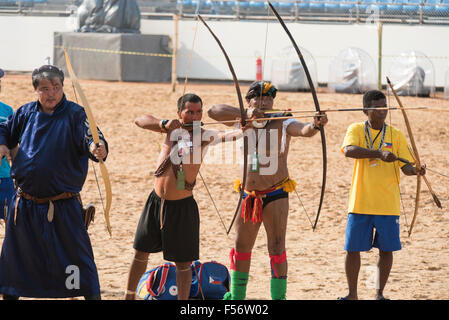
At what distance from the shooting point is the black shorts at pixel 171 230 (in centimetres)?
473

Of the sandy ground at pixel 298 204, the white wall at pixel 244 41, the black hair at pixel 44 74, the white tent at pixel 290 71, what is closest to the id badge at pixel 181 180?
the black hair at pixel 44 74

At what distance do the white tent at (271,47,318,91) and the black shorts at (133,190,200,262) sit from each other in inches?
543

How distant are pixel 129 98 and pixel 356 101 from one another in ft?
17.6

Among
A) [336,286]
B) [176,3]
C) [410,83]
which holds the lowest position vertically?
[336,286]

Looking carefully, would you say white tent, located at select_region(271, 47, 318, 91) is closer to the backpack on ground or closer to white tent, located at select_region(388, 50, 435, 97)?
white tent, located at select_region(388, 50, 435, 97)

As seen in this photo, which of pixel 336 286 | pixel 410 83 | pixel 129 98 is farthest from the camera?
Result: pixel 410 83

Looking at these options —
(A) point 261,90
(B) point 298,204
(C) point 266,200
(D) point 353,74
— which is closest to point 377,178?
(C) point 266,200

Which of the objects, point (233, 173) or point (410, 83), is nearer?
point (233, 173)

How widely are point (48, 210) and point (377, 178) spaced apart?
2.47 metres

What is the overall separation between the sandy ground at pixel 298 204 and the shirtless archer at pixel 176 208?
0.86 m

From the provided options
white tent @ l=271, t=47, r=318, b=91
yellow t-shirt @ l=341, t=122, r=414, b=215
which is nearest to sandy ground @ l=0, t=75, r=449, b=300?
yellow t-shirt @ l=341, t=122, r=414, b=215
